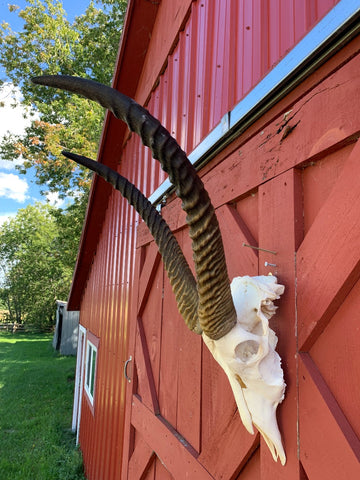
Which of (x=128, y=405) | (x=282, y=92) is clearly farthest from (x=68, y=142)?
(x=282, y=92)

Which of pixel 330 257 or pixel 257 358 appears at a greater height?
pixel 330 257

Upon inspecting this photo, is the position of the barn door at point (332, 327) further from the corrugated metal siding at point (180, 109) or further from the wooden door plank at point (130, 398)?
the wooden door plank at point (130, 398)

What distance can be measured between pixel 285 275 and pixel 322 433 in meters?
0.48

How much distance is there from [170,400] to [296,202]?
1.57m

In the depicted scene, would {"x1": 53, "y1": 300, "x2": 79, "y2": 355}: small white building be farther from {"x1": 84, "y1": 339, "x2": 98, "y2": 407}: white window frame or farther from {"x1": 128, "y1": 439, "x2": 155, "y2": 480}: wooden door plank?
{"x1": 128, "y1": 439, "x2": 155, "y2": 480}: wooden door plank

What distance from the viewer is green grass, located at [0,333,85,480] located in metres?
5.85

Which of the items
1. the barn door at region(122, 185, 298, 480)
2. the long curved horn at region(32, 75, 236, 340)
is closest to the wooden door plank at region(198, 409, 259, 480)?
the barn door at region(122, 185, 298, 480)

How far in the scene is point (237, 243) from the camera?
5.02 feet

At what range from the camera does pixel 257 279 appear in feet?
3.68

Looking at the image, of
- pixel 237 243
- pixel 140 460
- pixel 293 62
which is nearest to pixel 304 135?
pixel 293 62

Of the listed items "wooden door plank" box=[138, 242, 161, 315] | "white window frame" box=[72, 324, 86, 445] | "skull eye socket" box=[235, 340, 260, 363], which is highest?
"wooden door plank" box=[138, 242, 161, 315]

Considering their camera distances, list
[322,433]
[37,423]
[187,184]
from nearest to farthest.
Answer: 1. [187,184]
2. [322,433]
3. [37,423]

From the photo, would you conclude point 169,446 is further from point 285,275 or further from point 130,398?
point 285,275

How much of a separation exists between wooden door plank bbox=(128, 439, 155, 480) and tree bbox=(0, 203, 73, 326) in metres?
26.8
